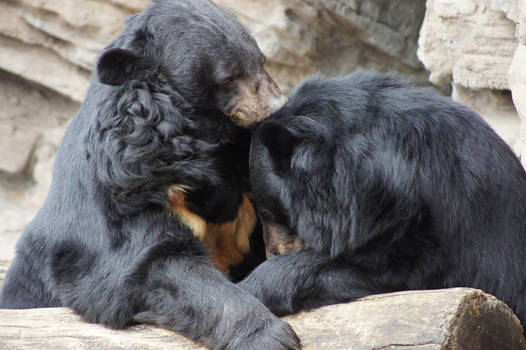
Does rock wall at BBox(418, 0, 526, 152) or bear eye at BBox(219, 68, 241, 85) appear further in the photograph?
rock wall at BBox(418, 0, 526, 152)

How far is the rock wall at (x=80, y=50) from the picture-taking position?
6.27 m

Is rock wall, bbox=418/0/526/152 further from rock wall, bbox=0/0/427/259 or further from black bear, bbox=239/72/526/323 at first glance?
rock wall, bbox=0/0/427/259

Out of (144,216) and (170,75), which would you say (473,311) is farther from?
(170,75)

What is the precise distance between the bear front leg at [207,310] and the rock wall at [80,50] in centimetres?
357

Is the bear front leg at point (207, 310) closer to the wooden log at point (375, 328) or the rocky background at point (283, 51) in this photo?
the wooden log at point (375, 328)

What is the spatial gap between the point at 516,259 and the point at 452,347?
84 cm

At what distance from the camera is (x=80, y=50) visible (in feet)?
22.5

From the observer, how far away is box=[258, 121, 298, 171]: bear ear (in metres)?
3.24

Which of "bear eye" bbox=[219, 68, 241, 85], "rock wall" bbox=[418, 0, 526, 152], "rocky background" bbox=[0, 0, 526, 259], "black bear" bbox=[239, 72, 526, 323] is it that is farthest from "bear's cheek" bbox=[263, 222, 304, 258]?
"rocky background" bbox=[0, 0, 526, 259]

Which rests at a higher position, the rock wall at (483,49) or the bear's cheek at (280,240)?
the rock wall at (483,49)

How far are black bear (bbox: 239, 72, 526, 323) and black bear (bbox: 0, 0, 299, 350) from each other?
0.85 ft

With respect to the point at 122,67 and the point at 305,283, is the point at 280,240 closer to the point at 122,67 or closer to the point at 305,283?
the point at 305,283

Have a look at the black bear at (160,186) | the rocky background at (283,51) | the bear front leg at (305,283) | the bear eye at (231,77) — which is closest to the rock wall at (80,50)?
the rocky background at (283,51)

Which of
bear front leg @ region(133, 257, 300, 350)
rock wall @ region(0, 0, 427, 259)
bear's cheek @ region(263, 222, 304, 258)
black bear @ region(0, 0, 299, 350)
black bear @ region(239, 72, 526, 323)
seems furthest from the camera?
rock wall @ region(0, 0, 427, 259)
